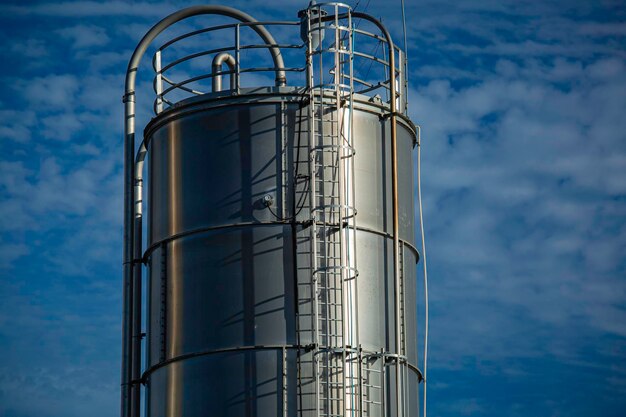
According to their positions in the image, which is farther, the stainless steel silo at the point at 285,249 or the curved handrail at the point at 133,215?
the curved handrail at the point at 133,215

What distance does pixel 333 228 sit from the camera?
2406cm

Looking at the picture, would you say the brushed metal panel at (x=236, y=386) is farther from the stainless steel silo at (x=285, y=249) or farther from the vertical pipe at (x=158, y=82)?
the vertical pipe at (x=158, y=82)

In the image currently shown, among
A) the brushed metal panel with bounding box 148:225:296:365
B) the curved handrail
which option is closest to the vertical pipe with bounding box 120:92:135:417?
the curved handrail

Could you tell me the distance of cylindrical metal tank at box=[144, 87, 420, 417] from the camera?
23.5 m

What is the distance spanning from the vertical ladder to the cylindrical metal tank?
186mm

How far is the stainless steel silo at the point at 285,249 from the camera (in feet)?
76.8

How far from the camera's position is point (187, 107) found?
83.2ft

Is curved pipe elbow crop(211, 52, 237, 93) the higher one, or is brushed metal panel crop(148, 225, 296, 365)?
curved pipe elbow crop(211, 52, 237, 93)

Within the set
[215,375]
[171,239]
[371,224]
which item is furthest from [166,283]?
[371,224]

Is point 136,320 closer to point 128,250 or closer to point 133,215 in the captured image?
point 128,250

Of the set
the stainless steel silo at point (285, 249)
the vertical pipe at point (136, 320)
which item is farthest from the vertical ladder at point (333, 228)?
the vertical pipe at point (136, 320)

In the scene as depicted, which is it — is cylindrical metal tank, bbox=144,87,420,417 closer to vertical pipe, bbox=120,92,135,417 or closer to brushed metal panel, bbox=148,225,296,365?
brushed metal panel, bbox=148,225,296,365

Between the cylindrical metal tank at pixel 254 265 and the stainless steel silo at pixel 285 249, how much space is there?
26mm

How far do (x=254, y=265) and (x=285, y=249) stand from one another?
0.65 m
